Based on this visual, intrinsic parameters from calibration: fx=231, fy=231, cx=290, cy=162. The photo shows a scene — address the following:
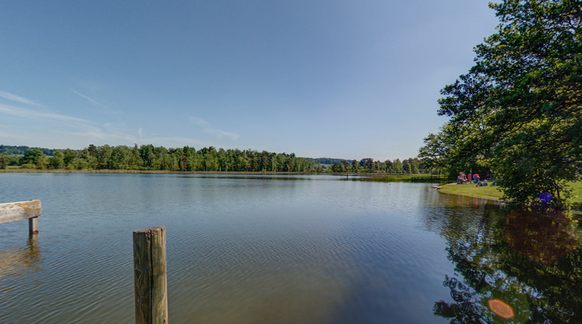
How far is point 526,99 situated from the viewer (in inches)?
387

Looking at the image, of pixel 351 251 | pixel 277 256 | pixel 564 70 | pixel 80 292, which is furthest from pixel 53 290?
pixel 564 70

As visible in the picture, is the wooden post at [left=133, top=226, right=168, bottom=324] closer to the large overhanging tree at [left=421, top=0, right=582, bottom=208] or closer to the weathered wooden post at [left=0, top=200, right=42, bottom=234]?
the weathered wooden post at [left=0, top=200, right=42, bottom=234]

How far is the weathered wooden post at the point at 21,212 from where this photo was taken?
9648 mm

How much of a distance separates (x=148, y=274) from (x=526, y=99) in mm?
14421

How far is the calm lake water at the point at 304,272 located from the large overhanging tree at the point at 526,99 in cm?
388

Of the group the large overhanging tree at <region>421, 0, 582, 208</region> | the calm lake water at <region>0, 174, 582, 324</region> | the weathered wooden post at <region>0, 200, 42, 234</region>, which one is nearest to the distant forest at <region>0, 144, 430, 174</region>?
the large overhanging tree at <region>421, 0, 582, 208</region>

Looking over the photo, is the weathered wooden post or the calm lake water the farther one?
the weathered wooden post

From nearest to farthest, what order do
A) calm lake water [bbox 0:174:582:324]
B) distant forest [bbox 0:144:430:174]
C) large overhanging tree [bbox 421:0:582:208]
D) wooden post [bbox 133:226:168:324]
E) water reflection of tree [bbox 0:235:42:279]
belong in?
wooden post [bbox 133:226:168:324]
calm lake water [bbox 0:174:582:324]
water reflection of tree [bbox 0:235:42:279]
large overhanging tree [bbox 421:0:582:208]
distant forest [bbox 0:144:430:174]

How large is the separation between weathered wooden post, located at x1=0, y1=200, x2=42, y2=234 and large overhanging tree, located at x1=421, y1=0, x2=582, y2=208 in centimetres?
2074

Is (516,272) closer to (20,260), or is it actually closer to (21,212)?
(20,260)

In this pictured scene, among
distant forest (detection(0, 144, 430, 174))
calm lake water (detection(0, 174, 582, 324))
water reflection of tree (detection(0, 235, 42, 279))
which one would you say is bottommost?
calm lake water (detection(0, 174, 582, 324))

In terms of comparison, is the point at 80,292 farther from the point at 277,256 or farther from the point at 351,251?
the point at 351,251

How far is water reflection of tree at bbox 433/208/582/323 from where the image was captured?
559 cm

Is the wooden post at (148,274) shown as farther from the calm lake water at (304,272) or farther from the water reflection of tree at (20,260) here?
the water reflection of tree at (20,260)
